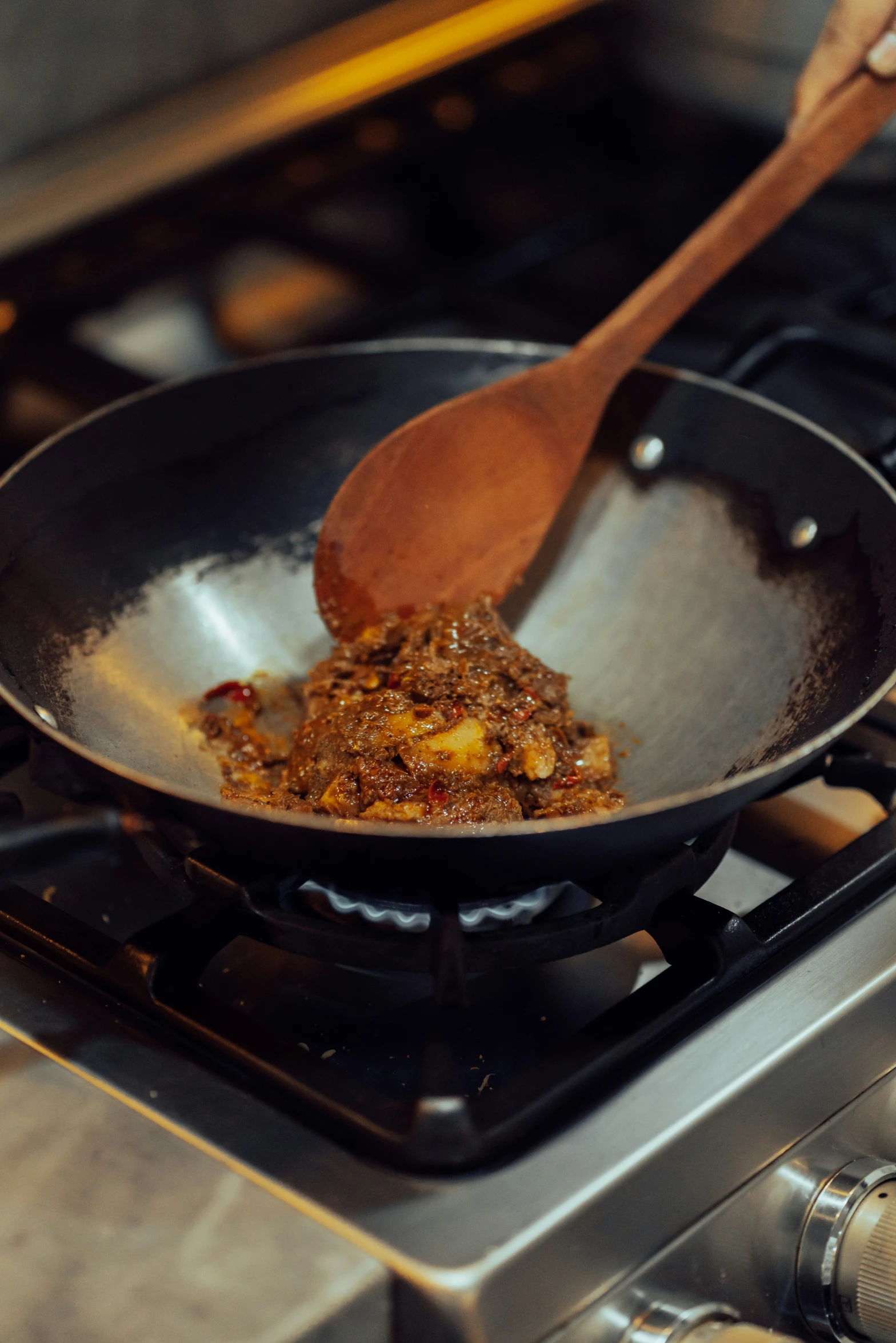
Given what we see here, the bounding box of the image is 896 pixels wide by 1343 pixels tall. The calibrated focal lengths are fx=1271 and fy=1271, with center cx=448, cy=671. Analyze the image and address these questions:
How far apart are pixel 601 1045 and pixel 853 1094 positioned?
0.17m

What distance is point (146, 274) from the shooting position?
136cm

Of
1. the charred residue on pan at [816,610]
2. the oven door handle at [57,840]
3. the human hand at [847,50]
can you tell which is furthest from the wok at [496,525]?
the human hand at [847,50]

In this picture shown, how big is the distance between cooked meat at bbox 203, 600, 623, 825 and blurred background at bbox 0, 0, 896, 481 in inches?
15.6

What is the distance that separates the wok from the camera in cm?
85

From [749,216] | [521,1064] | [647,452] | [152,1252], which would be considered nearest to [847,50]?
[749,216]

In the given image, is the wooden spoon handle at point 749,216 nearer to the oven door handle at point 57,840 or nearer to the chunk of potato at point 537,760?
the chunk of potato at point 537,760

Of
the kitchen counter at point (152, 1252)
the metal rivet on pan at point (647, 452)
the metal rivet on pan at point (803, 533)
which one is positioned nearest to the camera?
the kitchen counter at point (152, 1252)

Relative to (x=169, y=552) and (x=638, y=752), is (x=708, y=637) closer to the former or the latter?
(x=638, y=752)

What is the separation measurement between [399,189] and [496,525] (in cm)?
81

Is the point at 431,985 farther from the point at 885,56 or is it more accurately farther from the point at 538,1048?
the point at 885,56

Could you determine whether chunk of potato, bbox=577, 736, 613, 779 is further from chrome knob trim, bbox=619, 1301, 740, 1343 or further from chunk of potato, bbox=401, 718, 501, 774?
chrome knob trim, bbox=619, 1301, 740, 1343

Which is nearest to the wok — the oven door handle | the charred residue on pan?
the charred residue on pan

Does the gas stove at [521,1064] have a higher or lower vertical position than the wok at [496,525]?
lower

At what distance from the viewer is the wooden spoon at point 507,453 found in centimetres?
93
